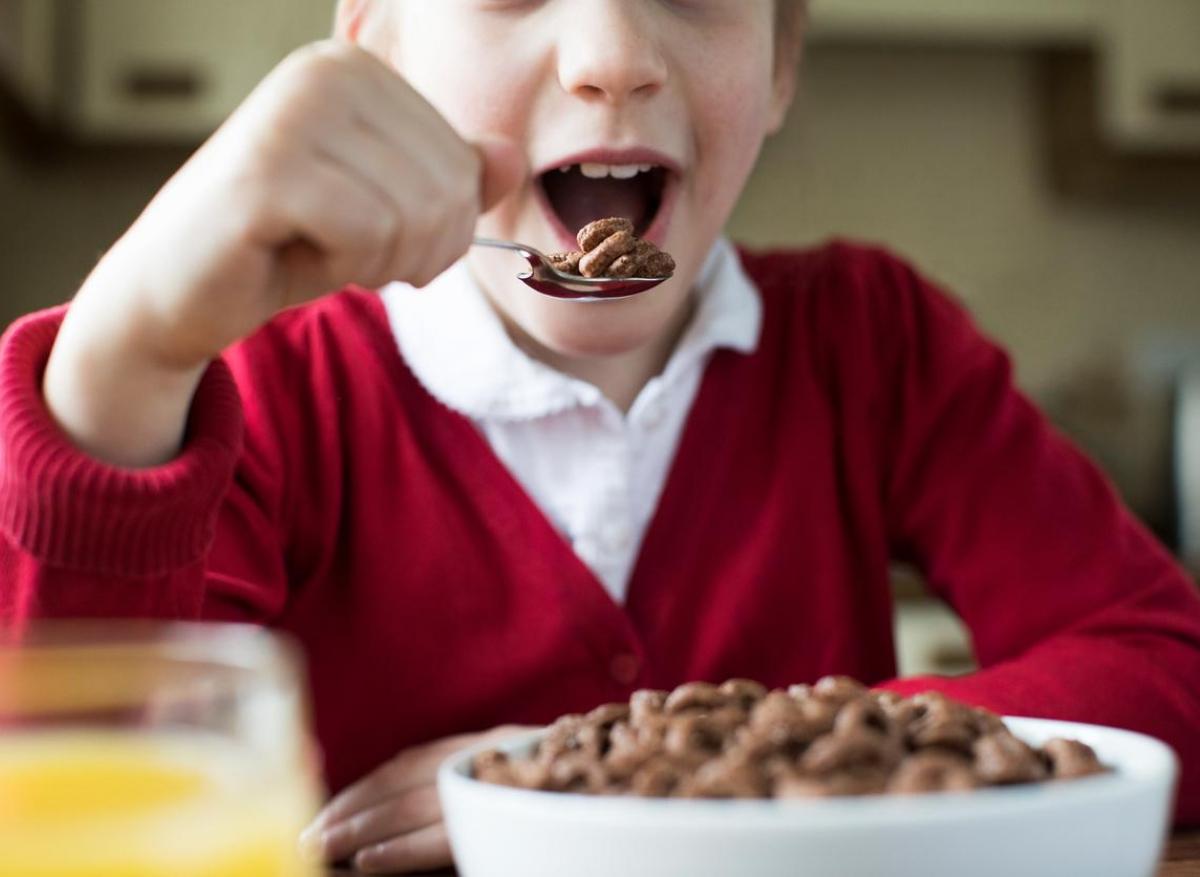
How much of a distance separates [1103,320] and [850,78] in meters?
0.77

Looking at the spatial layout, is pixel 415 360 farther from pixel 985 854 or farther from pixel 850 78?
pixel 850 78

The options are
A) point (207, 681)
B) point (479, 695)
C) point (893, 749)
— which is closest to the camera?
point (207, 681)

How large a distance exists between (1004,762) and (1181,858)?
237 millimetres

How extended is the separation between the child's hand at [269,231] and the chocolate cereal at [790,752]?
24 centimetres

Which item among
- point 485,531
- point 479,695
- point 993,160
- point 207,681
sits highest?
point 993,160

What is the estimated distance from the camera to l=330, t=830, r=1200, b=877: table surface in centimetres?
59

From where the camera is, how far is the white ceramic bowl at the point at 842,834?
399 millimetres

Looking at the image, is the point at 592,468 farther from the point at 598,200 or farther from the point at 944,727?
the point at 944,727

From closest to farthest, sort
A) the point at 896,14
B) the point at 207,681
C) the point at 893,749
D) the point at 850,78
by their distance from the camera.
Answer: the point at 207,681 → the point at 893,749 → the point at 896,14 → the point at 850,78

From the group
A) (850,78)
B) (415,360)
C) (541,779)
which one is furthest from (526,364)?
(850,78)

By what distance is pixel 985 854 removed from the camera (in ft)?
1.33

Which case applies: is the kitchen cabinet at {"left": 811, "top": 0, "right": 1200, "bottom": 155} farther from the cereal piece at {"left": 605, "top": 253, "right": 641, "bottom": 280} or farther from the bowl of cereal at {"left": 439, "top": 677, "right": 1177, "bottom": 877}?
the bowl of cereal at {"left": 439, "top": 677, "right": 1177, "bottom": 877}

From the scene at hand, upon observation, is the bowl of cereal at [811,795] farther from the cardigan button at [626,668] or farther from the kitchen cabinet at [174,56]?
the kitchen cabinet at [174,56]

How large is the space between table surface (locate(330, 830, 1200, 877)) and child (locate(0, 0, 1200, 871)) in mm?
98
